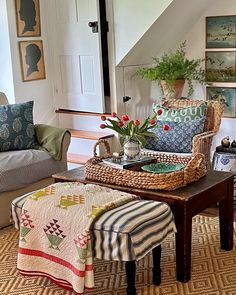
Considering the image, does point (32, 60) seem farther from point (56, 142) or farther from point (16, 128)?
point (56, 142)

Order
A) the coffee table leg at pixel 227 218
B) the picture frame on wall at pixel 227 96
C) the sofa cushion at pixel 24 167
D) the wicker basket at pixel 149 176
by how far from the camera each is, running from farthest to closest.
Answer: the picture frame on wall at pixel 227 96, the sofa cushion at pixel 24 167, the coffee table leg at pixel 227 218, the wicker basket at pixel 149 176

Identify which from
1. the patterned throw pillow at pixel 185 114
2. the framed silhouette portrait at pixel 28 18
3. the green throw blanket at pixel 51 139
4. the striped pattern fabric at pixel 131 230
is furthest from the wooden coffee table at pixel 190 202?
the framed silhouette portrait at pixel 28 18

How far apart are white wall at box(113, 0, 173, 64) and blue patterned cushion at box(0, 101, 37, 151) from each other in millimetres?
1324

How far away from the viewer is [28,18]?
5.14 metres

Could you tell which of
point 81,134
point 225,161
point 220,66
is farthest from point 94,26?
point 225,161

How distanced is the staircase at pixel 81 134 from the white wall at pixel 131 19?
0.75 metres

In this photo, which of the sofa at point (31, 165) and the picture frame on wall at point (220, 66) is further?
the picture frame on wall at point (220, 66)

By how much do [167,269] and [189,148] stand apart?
52.2 inches

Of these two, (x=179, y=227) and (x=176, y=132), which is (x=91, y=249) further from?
(x=176, y=132)

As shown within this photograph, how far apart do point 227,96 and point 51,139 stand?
207 centimetres

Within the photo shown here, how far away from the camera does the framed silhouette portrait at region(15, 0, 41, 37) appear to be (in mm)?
5047

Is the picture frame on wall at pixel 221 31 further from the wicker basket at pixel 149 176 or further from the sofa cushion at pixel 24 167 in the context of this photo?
the wicker basket at pixel 149 176

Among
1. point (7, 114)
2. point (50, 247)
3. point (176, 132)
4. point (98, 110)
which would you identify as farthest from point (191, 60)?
point (50, 247)

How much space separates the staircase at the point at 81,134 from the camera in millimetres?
5133
